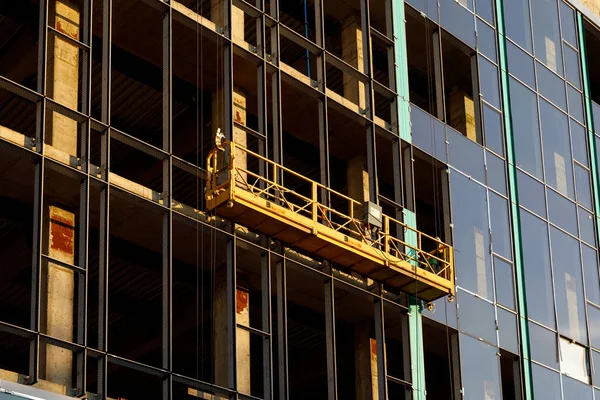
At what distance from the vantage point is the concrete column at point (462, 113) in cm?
4722

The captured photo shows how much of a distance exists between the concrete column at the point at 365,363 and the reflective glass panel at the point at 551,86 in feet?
45.0

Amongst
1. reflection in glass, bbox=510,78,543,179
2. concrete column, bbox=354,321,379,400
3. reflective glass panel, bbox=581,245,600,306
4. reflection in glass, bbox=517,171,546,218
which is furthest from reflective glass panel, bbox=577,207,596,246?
concrete column, bbox=354,321,379,400

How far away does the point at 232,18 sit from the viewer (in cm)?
3822

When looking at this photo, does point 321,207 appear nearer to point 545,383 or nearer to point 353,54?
point 353,54

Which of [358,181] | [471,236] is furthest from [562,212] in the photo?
[358,181]

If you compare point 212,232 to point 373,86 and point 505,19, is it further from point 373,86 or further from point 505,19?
point 505,19

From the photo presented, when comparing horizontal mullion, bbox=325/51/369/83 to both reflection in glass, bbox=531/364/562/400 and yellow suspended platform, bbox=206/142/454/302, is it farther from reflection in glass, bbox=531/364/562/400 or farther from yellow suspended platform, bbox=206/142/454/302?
reflection in glass, bbox=531/364/562/400

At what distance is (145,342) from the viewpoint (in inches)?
1992

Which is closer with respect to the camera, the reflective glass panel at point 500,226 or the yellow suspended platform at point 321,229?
the yellow suspended platform at point 321,229

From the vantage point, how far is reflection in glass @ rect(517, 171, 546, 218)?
47331 mm

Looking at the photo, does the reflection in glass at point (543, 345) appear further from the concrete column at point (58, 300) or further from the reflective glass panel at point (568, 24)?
the concrete column at point (58, 300)

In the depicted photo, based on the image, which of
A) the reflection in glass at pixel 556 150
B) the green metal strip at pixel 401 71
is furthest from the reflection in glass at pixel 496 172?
the green metal strip at pixel 401 71

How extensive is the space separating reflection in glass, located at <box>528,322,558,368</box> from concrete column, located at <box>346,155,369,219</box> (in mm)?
7533

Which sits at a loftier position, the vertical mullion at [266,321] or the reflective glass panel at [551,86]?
the reflective glass panel at [551,86]
